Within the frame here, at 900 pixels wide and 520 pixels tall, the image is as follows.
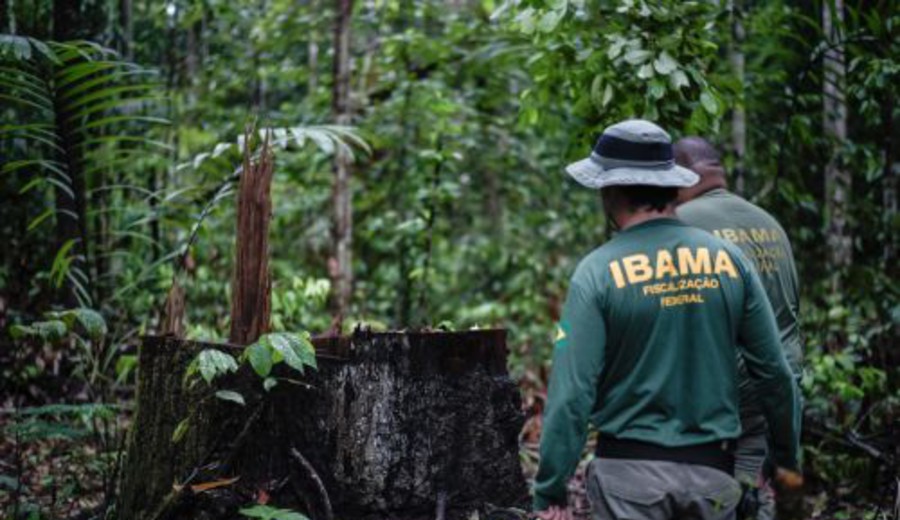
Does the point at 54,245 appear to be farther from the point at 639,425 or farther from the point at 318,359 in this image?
the point at 639,425

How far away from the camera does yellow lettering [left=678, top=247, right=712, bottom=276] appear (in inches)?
114

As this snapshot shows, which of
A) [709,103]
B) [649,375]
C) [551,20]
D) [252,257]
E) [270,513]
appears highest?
[551,20]

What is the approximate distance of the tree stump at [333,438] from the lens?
163 inches

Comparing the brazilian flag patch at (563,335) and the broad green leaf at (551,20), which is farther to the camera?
the broad green leaf at (551,20)

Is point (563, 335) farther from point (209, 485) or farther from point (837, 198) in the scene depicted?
point (837, 198)

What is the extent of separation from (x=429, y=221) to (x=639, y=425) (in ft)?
19.2

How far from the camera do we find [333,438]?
13.6ft

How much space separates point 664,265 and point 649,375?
0.32m

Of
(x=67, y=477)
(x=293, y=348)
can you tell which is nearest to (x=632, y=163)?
(x=293, y=348)

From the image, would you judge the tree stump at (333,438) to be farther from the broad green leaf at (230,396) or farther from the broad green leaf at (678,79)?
the broad green leaf at (678,79)

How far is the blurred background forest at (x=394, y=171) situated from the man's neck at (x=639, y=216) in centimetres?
212

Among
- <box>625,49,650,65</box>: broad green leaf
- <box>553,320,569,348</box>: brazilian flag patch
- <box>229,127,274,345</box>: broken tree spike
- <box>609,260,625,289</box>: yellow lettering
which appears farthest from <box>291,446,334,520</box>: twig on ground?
<box>625,49,650,65</box>: broad green leaf

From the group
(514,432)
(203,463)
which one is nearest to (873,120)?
(514,432)

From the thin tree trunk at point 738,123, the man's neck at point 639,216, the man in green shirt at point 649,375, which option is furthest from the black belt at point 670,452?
the thin tree trunk at point 738,123
